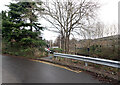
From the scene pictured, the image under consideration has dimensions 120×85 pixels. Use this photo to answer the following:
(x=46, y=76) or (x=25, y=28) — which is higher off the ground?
(x=25, y=28)

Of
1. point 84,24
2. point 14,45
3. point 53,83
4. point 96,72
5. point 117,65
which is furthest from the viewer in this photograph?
point 14,45

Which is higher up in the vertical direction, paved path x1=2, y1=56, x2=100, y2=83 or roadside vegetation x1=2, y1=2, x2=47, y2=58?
roadside vegetation x1=2, y1=2, x2=47, y2=58

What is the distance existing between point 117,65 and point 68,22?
764 centimetres

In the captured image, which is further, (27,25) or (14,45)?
(14,45)

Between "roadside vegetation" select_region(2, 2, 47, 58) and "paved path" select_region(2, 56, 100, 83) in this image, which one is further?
"roadside vegetation" select_region(2, 2, 47, 58)

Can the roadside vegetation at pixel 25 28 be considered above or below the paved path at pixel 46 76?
above

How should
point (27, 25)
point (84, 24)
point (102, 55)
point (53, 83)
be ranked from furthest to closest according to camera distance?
point (27, 25) < point (84, 24) < point (102, 55) < point (53, 83)

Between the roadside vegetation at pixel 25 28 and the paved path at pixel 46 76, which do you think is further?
the roadside vegetation at pixel 25 28

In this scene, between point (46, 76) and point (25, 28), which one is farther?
point (25, 28)

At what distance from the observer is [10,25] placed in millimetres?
10805

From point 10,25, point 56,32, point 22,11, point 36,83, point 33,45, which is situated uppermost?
point 22,11

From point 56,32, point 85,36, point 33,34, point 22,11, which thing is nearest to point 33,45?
point 33,34

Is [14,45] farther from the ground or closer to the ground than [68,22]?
closer to the ground

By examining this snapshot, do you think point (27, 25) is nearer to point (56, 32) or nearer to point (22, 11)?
point (22, 11)
